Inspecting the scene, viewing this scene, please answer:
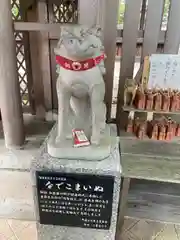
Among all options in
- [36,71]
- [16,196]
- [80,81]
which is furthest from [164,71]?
[16,196]

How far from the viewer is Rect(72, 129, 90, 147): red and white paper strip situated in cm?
116

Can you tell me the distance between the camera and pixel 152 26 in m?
1.54

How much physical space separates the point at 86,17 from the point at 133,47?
0.35 metres

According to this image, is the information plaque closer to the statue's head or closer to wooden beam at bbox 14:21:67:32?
the statue's head

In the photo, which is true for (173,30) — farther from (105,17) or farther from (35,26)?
(35,26)

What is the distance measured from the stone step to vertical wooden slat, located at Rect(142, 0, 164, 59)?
1.22 meters

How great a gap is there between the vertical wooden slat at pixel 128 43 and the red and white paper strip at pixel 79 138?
626 mm

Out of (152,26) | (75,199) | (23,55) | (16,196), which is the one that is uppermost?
(152,26)

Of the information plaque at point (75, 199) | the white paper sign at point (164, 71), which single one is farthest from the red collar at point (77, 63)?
the white paper sign at point (164, 71)

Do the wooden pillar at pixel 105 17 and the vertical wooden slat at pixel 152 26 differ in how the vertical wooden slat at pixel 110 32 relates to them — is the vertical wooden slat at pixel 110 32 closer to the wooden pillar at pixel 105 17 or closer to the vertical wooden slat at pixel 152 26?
the wooden pillar at pixel 105 17

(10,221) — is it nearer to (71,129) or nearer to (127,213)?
(127,213)

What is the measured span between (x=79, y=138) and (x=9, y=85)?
2.65 ft

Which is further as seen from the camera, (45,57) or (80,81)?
(45,57)

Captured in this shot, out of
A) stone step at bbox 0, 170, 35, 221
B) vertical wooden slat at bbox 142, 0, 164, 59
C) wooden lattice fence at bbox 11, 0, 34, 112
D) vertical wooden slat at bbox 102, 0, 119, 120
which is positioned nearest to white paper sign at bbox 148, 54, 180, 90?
vertical wooden slat at bbox 142, 0, 164, 59
